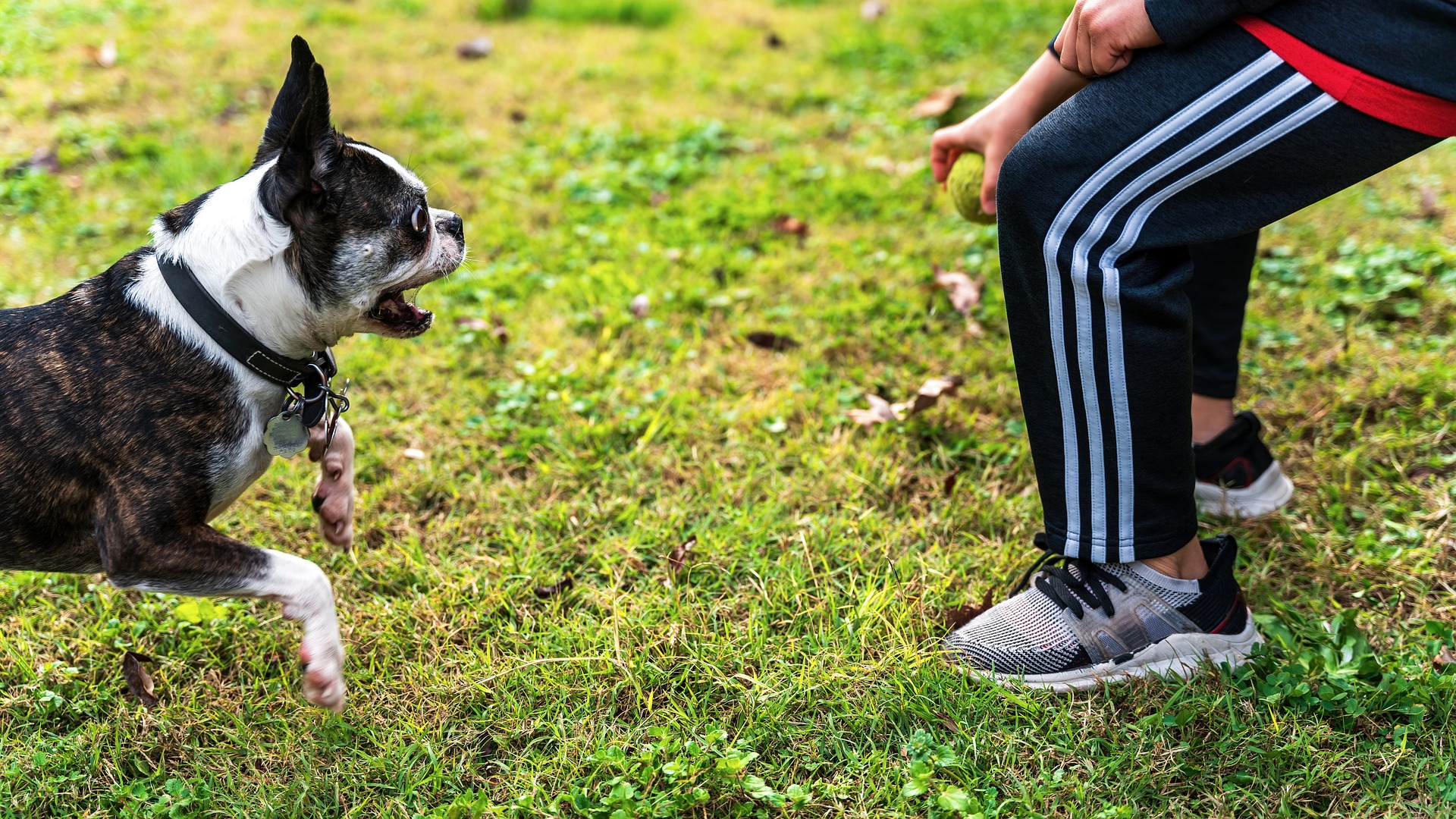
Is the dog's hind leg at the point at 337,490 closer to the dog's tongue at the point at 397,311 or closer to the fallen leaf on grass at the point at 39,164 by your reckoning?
the dog's tongue at the point at 397,311

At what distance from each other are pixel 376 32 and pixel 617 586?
5.67m

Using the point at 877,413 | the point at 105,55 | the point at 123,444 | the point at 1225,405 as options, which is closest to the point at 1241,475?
the point at 1225,405

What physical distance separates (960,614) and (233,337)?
168 cm

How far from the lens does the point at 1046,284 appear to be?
1901mm

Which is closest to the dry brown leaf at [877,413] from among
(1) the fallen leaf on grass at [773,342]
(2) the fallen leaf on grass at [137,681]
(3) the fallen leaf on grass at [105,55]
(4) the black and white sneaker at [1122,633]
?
(1) the fallen leaf on grass at [773,342]

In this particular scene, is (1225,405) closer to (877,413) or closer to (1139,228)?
(877,413)

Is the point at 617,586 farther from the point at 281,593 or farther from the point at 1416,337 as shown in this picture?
the point at 1416,337

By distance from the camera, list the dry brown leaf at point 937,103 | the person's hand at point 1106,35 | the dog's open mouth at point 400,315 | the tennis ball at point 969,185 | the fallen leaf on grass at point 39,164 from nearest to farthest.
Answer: the person's hand at point 1106,35, the dog's open mouth at point 400,315, the tennis ball at point 969,185, the fallen leaf on grass at point 39,164, the dry brown leaf at point 937,103

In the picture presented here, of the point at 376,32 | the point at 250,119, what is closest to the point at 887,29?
the point at 376,32

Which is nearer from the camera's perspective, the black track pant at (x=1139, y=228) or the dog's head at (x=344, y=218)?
the black track pant at (x=1139, y=228)

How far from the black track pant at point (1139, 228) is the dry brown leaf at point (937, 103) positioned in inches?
128

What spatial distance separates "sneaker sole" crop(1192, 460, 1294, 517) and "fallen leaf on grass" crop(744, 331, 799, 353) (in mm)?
1388

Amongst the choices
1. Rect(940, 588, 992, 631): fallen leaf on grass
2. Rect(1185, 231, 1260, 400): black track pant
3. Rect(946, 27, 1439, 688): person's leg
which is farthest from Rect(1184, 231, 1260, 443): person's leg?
Rect(940, 588, 992, 631): fallen leaf on grass

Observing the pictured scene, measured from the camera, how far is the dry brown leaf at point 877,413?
118 inches
